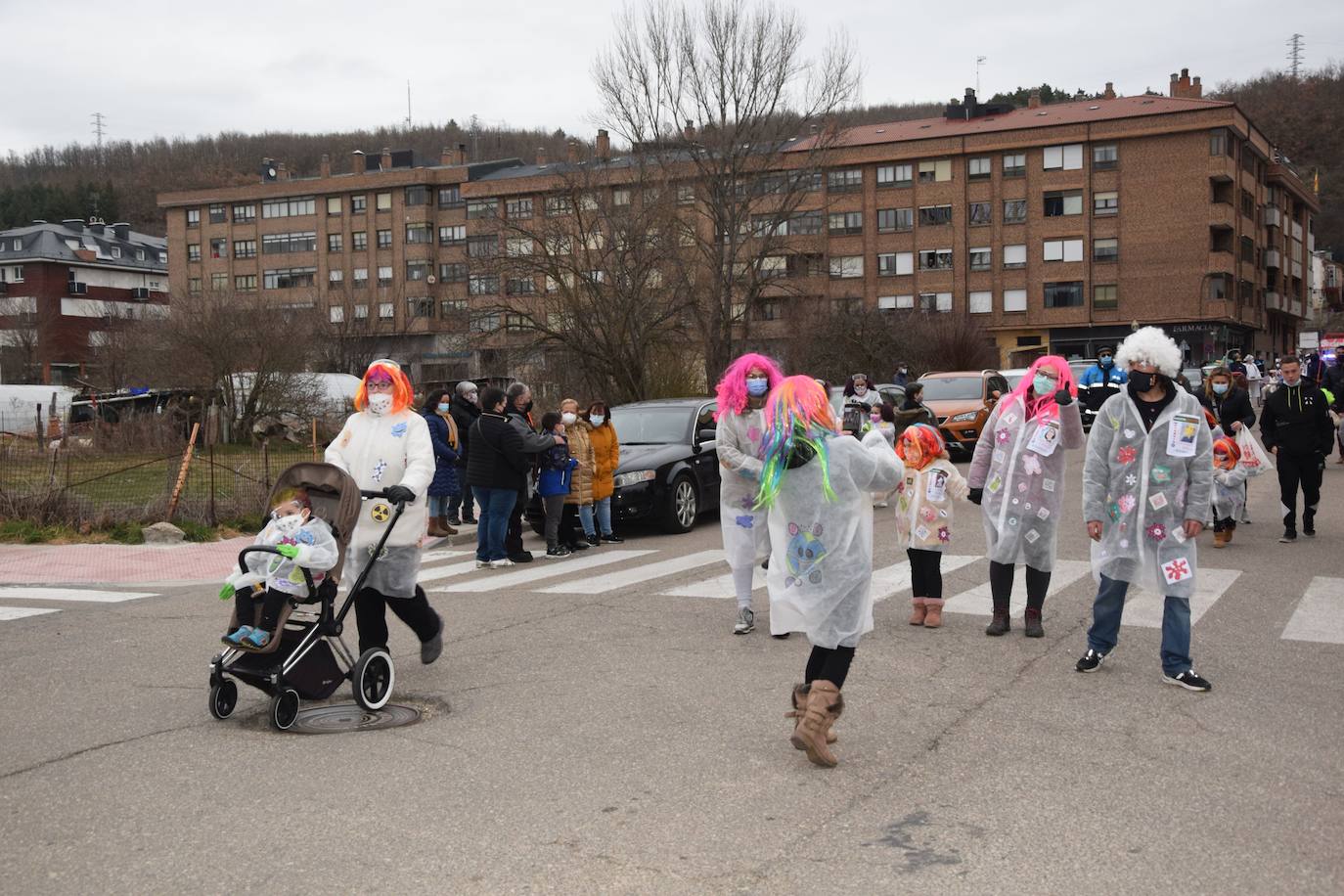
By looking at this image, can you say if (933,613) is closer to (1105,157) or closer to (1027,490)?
(1027,490)

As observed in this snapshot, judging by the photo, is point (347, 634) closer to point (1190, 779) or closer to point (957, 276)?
point (1190, 779)

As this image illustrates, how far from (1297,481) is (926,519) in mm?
6558

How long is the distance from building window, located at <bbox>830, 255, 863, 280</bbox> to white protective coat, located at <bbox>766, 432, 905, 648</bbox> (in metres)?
70.7

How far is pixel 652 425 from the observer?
53.3 feet

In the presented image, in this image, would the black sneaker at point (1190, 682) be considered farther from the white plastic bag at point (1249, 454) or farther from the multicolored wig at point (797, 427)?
the white plastic bag at point (1249, 454)

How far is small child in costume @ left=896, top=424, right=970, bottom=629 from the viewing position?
28.6 feet

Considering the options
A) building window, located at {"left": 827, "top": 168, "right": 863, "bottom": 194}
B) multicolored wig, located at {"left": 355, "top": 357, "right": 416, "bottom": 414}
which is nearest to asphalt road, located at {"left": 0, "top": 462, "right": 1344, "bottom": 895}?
multicolored wig, located at {"left": 355, "top": 357, "right": 416, "bottom": 414}

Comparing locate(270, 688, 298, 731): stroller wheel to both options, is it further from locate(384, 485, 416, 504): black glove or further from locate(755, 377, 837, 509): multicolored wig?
locate(755, 377, 837, 509): multicolored wig

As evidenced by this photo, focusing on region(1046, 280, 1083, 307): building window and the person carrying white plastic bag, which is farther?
region(1046, 280, 1083, 307): building window

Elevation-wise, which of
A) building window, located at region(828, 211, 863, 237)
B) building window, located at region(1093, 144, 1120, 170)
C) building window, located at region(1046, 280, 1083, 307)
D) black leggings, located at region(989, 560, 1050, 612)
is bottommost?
black leggings, located at region(989, 560, 1050, 612)

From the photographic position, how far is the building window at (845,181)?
7519 centimetres

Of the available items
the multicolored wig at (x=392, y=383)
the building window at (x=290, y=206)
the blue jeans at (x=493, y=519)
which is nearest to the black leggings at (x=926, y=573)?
the multicolored wig at (x=392, y=383)

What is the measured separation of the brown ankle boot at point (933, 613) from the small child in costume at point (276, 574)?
4.27m

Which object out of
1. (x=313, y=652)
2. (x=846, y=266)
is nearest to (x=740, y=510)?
(x=313, y=652)
